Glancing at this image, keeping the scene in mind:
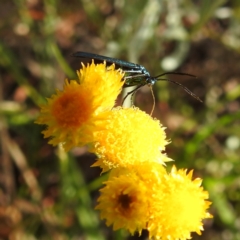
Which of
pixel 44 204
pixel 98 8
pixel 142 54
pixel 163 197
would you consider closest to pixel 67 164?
pixel 44 204

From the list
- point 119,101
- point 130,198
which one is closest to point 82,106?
point 130,198

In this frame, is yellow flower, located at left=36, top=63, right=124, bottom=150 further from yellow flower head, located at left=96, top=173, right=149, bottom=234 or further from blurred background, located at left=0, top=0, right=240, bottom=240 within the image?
blurred background, located at left=0, top=0, right=240, bottom=240

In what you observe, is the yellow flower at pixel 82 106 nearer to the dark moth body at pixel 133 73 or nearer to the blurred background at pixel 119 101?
the dark moth body at pixel 133 73

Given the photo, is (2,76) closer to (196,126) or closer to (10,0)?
(10,0)

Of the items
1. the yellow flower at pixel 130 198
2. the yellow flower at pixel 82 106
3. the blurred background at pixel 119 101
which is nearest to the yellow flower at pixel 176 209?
the yellow flower at pixel 130 198

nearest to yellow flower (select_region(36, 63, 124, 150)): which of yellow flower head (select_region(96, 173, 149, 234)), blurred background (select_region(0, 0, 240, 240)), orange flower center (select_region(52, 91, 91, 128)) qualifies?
orange flower center (select_region(52, 91, 91, 128))

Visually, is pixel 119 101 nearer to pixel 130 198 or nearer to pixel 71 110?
pixel 71 110
